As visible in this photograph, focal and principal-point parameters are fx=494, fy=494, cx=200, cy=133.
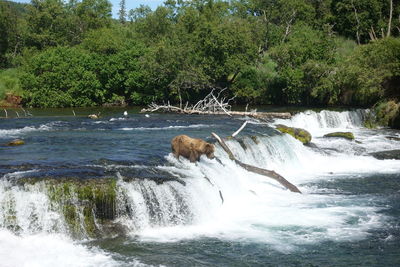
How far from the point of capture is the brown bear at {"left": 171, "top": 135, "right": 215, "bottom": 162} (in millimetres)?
16844

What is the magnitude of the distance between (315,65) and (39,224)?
3160 centimetres

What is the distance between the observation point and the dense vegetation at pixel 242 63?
39312mm

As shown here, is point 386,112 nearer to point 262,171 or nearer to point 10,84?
point 262,171

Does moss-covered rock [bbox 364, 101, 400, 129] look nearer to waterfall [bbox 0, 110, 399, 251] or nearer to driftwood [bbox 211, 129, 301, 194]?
waterfall [bbox 0, 110, 399, 251]

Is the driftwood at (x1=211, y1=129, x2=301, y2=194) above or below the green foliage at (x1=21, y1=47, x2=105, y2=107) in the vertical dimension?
below

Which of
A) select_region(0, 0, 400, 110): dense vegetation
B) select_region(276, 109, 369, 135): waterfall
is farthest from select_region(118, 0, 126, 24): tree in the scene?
select_region(276, 109, 369, 135): waterfall

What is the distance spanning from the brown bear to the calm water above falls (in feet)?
1.35

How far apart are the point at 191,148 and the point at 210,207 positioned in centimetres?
274

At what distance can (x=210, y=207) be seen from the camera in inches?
591

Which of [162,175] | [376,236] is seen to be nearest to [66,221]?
[162,175]

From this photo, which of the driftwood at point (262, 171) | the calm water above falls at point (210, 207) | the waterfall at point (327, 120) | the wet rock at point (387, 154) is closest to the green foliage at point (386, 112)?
the waterfall at point (327, 120)

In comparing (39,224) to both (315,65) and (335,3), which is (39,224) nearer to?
(315,65)

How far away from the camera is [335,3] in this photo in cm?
5591

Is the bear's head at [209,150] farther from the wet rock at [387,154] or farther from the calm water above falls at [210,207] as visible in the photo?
the wet rock at [387,154]
